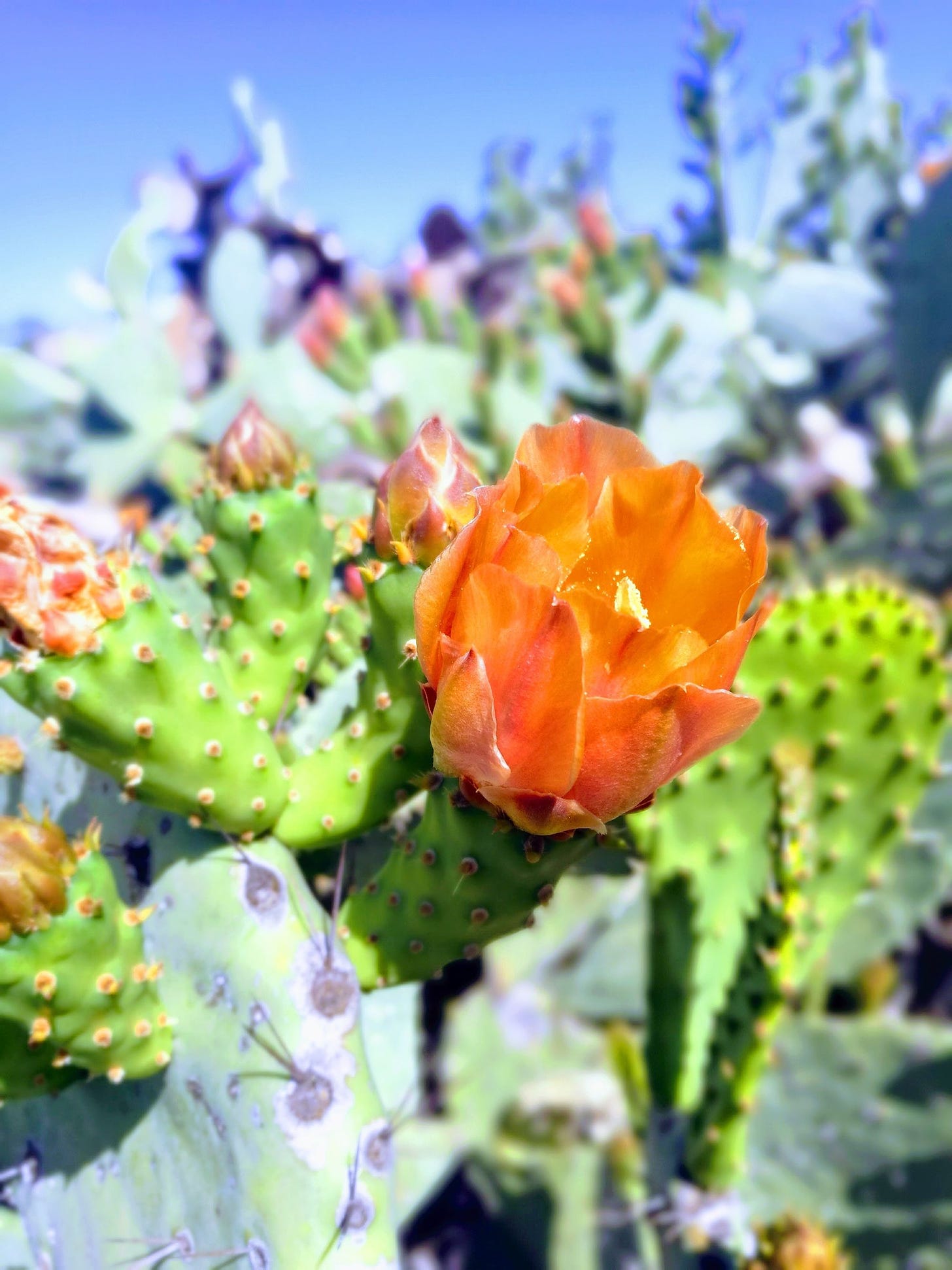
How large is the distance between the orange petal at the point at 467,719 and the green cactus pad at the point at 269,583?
306 millimetres

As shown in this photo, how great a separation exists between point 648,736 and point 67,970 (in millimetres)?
441

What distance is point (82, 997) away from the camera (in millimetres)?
738

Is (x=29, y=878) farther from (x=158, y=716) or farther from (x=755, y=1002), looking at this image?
(x=755, y=1002)

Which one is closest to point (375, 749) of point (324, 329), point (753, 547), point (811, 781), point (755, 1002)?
point (753, 547)

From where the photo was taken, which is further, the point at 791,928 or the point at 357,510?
the point at 357,510

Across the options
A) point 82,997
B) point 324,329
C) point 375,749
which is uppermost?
point 324,329

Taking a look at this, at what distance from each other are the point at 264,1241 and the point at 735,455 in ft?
8.38

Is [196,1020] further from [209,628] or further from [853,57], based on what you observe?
[853,57]

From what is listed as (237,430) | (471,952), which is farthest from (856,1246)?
(237,430)

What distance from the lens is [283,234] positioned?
3.24 metres

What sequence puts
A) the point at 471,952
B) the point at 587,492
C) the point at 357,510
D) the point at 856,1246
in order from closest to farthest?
the point at 587,492 → the point at 471,952 → the point at 357,510 → the point at 856,1246

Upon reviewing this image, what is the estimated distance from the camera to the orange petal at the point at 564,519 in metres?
0.65

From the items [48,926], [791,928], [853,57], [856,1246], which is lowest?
[856,1246]

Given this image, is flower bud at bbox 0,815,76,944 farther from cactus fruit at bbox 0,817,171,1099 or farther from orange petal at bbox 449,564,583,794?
orange petal at bbox 449,564,583,794
